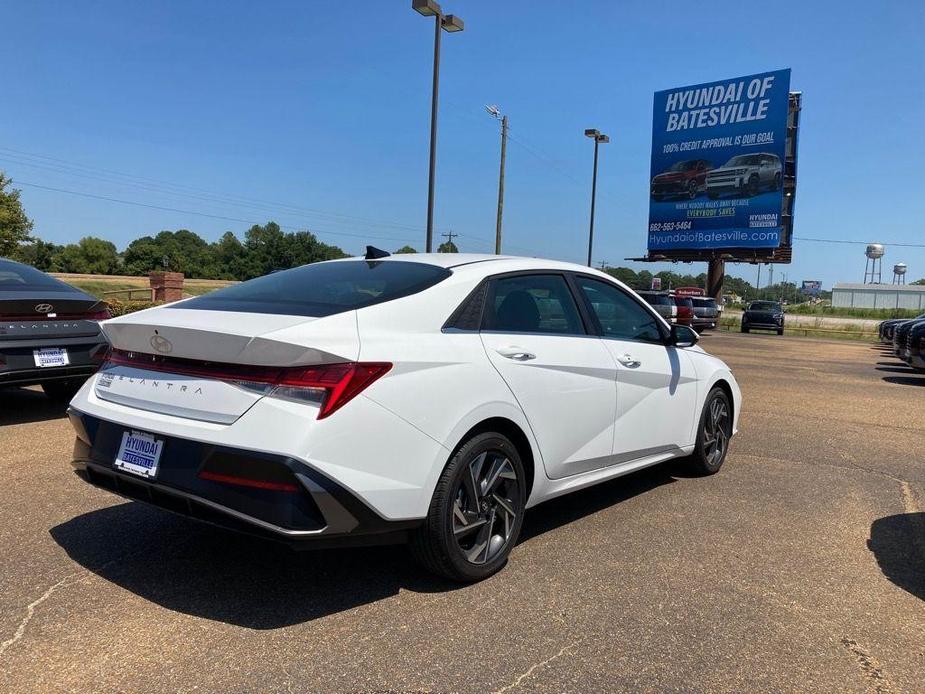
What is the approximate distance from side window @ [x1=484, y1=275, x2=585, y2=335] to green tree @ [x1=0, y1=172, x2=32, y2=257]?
35117 millimetres

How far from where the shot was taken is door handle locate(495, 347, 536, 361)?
346 cm

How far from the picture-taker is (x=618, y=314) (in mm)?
4555

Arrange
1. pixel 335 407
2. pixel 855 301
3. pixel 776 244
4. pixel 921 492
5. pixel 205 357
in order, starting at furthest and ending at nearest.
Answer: pixel 855 301 < pixel 776 244 < pixel 921 492 < pixel 205 357 < pixel 335 407

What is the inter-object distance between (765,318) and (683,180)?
12582 millimetres

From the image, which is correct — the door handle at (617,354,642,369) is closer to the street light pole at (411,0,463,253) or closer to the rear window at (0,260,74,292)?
the rear window at (0,260,74,292)

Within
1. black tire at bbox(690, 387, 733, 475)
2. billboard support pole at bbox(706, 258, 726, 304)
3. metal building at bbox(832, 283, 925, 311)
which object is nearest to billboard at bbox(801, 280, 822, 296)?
metal building at bbox(832, 283, 925, 311)

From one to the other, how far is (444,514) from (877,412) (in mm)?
7893

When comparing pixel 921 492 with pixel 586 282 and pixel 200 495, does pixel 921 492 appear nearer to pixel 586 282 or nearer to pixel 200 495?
pixel 586 282

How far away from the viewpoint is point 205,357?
2906 mm

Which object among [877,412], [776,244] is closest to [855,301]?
[776,244]

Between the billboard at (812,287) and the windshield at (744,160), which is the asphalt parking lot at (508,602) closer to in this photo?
the windshield at (744,160)

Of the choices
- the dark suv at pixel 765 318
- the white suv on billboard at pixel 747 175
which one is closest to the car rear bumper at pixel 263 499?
the dark suv at pixel 765 318

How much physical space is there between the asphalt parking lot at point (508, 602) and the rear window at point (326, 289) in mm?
1273

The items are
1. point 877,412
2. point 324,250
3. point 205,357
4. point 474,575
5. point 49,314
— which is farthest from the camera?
point 324,250
